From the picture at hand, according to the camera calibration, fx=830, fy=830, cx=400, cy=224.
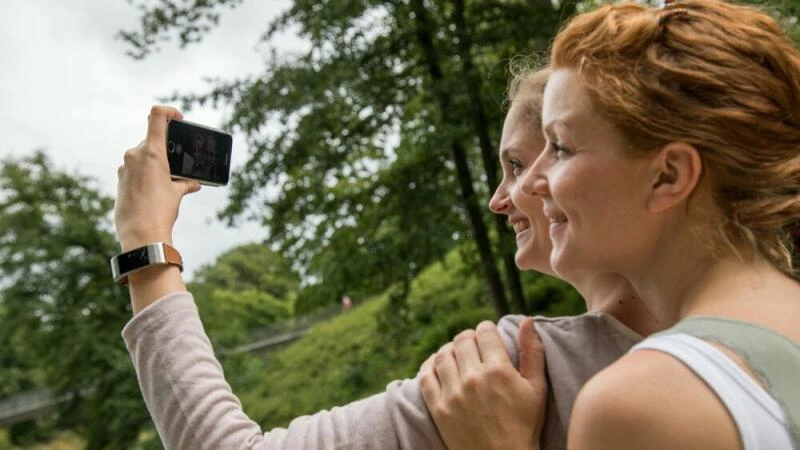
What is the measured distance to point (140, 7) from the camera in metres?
6.32

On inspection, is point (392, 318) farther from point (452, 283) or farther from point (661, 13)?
point (661, 13)

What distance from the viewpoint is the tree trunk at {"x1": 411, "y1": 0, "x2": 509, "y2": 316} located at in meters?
6.33

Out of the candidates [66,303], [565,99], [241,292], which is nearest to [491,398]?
[565,99]

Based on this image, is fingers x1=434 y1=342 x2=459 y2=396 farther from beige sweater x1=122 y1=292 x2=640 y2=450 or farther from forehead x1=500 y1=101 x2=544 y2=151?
forehead x1=500 y1=101 x2=544 y2=151

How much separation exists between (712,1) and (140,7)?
617 cm

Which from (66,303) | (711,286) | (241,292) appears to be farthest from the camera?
(241,292)

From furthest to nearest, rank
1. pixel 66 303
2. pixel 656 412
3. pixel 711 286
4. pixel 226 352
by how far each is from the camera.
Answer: pixel 226 352
pixel 66 303
pixel 711 286
pixel 656 412

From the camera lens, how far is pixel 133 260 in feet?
2.81

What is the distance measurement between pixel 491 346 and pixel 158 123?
462mm

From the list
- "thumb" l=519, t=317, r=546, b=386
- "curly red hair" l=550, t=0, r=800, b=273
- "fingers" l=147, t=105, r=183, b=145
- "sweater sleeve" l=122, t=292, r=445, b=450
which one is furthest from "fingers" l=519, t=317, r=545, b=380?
"fingers" l=147, t=105, r=183, b=145

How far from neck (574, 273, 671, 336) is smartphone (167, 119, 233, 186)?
490 millimetres

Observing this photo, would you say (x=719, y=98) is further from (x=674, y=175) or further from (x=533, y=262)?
(x=533, y=262)

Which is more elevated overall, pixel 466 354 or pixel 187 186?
pixel 187 186

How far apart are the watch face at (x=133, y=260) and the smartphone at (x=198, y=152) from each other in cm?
15
